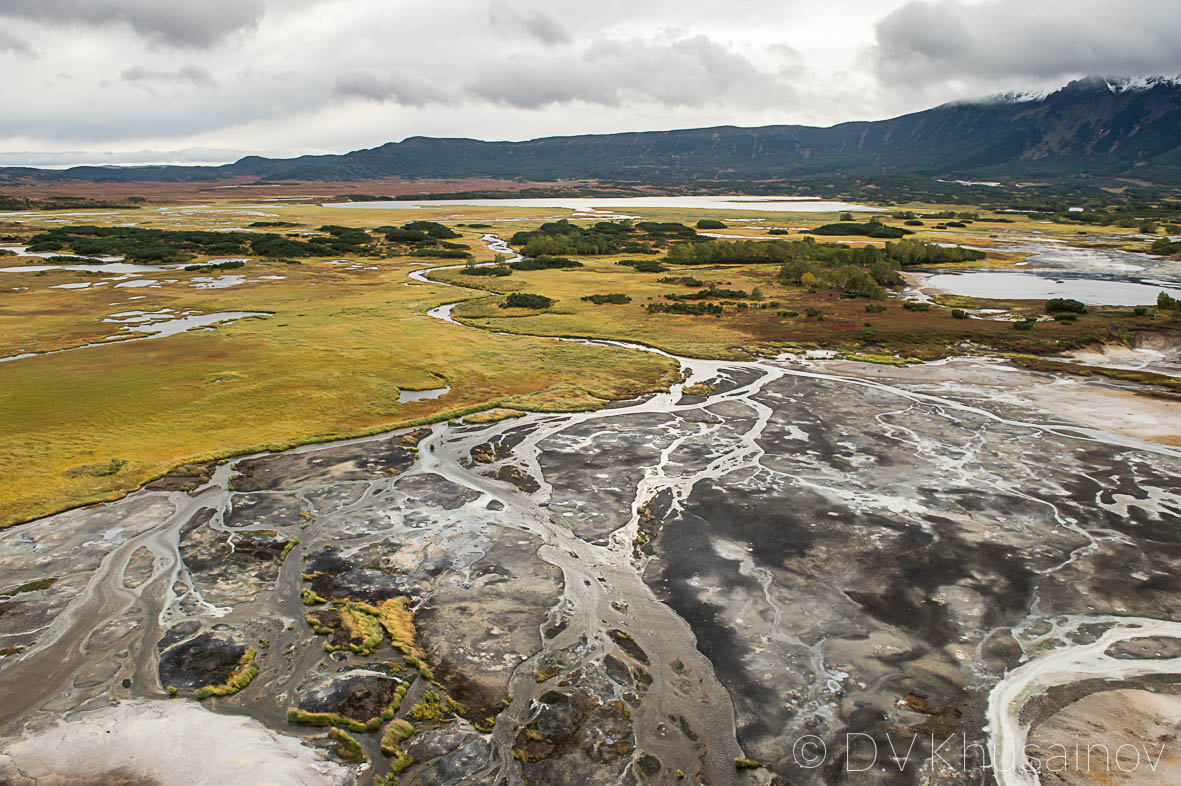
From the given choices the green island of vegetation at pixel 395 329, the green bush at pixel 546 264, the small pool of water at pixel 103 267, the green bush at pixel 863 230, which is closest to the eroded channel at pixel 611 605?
the green island of vegetation at pixel 395 329

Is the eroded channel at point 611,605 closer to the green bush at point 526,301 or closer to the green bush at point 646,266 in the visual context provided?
the green bush at point 526,301

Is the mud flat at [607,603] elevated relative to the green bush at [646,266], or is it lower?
lower

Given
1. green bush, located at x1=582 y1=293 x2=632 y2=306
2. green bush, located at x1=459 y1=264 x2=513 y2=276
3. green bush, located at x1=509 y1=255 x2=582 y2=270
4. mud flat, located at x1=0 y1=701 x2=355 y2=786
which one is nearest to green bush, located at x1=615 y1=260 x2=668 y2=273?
green bush, located at x1=509 y1=255 x2=582 y2=270

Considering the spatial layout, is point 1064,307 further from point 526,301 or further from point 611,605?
point 611,605

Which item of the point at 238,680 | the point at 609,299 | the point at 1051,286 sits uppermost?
the point at 609,299

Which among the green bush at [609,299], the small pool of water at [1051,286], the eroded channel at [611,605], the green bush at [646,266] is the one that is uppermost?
the green bush at [646,266]

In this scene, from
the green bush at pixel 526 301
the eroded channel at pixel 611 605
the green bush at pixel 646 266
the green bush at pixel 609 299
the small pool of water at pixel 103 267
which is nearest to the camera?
the eroded channel at pixel 611 605

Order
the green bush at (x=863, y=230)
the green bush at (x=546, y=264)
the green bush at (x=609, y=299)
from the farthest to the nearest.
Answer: the green bush at (x=863, y=230), the green bush at (x=546, y=264), the green bush at (x=609, y=299)

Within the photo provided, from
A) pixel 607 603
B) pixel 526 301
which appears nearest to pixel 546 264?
pixel 526 301
